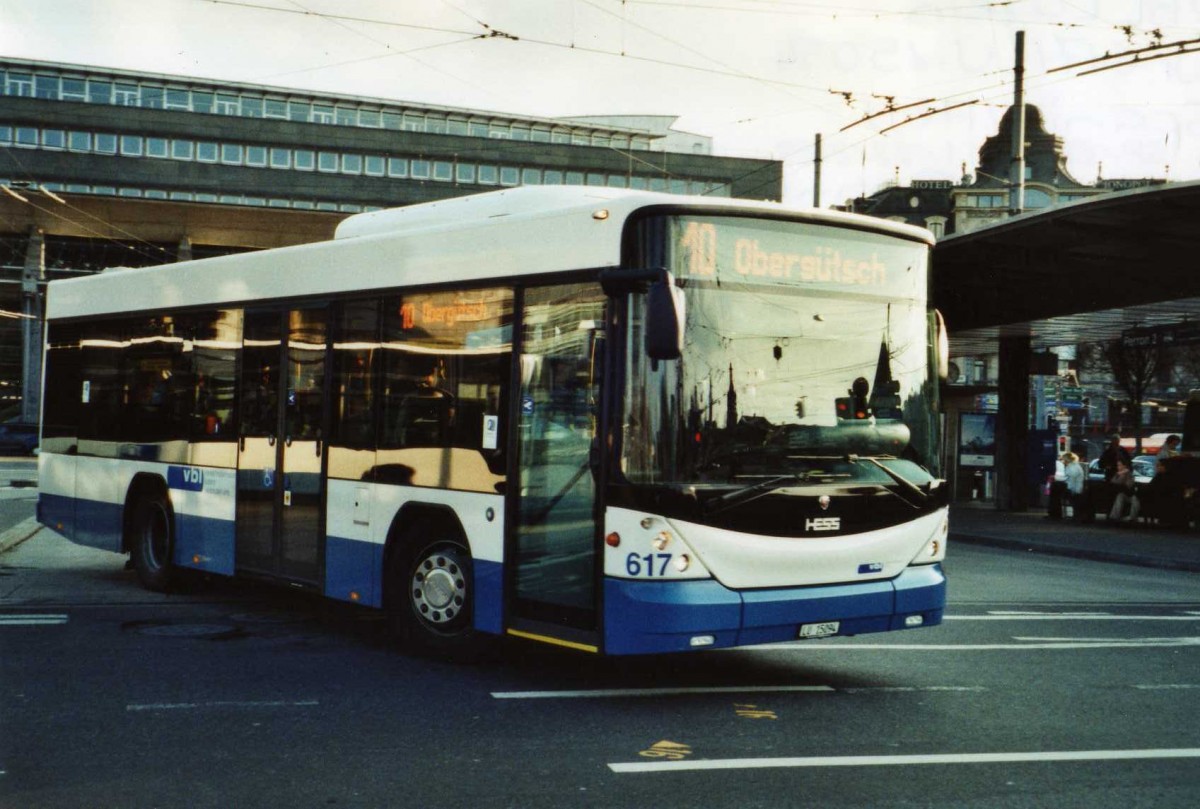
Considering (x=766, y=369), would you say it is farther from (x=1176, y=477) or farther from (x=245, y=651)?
(x=1176, y=477)

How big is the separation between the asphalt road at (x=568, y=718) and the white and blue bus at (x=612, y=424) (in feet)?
1.70

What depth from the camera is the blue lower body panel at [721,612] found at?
7523 millimetres

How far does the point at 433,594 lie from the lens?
9.04 metres

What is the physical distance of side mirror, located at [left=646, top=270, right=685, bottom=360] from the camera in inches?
286

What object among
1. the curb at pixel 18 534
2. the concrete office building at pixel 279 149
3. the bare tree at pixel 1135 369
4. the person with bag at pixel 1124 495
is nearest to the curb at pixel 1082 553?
the person with bag at pixel 1124 495

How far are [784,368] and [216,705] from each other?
11.9ft

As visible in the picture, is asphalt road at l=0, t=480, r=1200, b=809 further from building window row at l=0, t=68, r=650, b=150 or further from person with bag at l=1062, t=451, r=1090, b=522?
building window row at l=0, t=68, r=650, b=150

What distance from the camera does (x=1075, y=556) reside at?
69.4 feet

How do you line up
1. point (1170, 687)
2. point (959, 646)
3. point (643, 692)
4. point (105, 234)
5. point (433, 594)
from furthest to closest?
1. point (105, 234)
2. point (959, 646)
3. point (433, 594)
4. point (1170, 687)
5. point (643, 692)

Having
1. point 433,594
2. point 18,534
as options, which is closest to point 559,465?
point 433,594

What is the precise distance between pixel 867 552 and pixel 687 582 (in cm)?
129

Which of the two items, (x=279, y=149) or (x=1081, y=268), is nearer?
(x=1081, y=268)

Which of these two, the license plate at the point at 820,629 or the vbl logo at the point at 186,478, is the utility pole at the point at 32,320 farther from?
the license plate at the point at 820,629

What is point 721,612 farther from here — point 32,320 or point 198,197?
point 198,197
